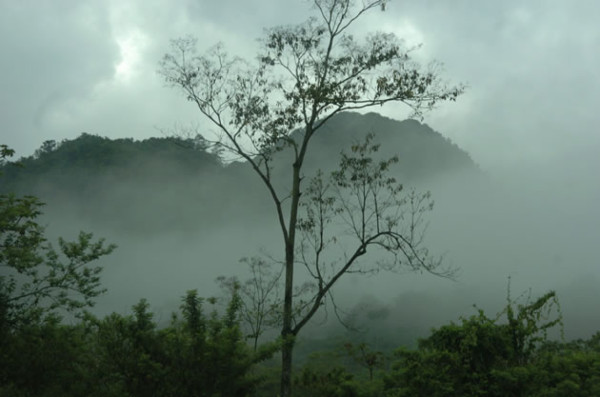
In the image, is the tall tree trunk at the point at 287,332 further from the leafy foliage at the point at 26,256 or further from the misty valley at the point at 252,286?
the leafy foliage at the point at 26,256

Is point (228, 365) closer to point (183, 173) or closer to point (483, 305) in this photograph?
point (483, 305)

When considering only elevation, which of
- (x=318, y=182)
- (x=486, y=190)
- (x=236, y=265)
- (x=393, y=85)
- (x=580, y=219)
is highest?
(x=486, y=190)

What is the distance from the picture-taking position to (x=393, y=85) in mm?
11445

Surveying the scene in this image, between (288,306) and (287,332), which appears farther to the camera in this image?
(288,306)

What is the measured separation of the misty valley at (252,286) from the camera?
6402 mm

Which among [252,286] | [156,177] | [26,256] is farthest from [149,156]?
[26,256]

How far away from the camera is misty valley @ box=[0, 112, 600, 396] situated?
640cm

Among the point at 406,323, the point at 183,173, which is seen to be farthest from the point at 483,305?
the point at 183,173

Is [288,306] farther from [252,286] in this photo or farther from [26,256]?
[252,286]

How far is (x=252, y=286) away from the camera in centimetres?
2770

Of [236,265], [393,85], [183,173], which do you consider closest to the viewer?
[393,85]

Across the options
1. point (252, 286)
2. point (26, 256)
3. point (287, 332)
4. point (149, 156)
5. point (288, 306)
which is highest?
point (149, 156)

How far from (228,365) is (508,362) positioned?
12.2 feet

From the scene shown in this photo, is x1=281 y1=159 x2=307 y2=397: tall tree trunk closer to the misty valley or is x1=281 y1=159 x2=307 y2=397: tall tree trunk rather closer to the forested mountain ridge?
the misty valley
